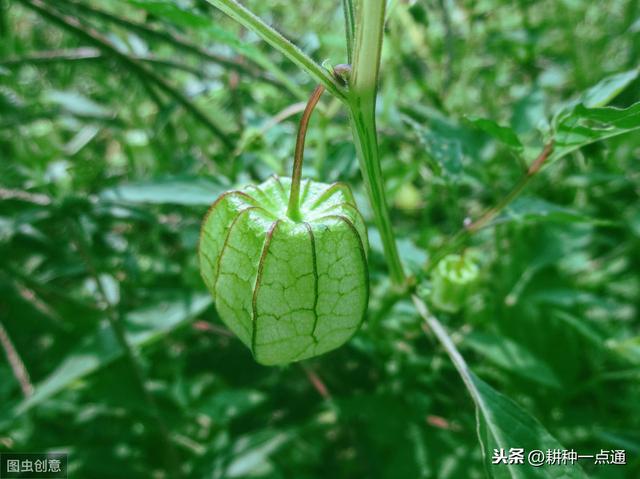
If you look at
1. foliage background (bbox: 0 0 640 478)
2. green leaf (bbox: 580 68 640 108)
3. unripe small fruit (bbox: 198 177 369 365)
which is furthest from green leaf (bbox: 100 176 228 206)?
green leaf (bbox: 580 68 640 108)

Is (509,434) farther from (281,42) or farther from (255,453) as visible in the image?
(255,453)

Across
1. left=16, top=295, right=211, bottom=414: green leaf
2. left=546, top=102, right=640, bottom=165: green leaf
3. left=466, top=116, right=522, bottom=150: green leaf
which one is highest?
left=466, top=116, right=522, bottom=150: green leaf

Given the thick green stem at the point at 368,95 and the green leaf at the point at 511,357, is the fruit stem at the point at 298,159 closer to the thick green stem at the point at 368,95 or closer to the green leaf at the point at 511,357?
the thick green stem at the point at 368,95

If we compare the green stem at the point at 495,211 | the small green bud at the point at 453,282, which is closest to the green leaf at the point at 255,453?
the small green bud at the point at 453,282

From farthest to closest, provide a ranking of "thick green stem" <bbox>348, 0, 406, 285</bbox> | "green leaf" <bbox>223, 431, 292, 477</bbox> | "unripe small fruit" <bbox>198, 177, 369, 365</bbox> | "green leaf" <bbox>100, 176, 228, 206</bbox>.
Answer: "green leaf" <bbox>223, 431, 292, 477</bbox>
"green leaf" <bbox>100, 176, 228, 206</bbox>
"unripe small fruit" <bbox>198, 177, 369, 365</bbox>
"thick green stem" <bbox>348, 0, 406, 285</bbox>

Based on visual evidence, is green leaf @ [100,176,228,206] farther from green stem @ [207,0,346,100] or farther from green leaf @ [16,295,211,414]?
green stem @ [207,0,346,100]

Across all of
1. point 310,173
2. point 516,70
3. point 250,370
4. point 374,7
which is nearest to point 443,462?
point 250,370

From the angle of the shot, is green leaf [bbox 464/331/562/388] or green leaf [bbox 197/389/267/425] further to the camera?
green leaf [bbox 197/389/267/425]

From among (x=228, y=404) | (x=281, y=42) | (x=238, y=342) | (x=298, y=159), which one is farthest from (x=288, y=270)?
(x=238, y=342)
